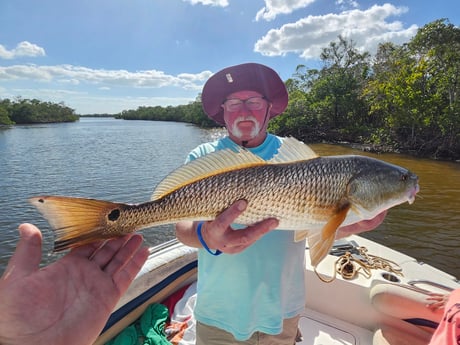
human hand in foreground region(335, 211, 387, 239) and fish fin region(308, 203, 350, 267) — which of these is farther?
human hand in foreground region(335, 211, 387, 239)

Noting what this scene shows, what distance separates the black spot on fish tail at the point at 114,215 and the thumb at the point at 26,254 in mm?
341

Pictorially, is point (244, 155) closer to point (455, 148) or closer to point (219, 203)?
point (219, 203)

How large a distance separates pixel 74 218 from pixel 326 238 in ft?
4.87

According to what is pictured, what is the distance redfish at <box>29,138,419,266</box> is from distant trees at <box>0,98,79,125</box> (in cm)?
9352

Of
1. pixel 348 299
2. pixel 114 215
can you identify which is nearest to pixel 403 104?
pixel 348 299

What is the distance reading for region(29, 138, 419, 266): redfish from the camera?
1755 millimetres

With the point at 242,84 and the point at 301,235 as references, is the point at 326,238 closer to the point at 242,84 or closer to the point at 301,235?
the point at 301,235

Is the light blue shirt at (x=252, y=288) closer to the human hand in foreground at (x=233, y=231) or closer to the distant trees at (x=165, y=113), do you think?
the human hand in foreground at (x=233, y=231)

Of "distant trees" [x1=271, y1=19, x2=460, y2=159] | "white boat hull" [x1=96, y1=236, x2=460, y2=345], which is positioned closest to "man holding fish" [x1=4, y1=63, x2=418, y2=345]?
"white boat hull" [x1=96, y1=236, x2=460, y2=345]

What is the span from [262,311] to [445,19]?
29837 millimetres

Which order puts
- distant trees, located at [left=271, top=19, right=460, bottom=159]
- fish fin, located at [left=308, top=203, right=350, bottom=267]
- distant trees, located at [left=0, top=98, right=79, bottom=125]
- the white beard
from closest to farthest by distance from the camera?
fish fin, located at [left=308, top=203, right=350, bottom=267], the white beard, distant trees, located at [left=271, top=19, right=460, bottom=159], distant trees, located at [left=0, top=98, right=79, bottom=125]

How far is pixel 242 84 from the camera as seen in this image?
2.57m

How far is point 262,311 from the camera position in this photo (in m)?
2.12

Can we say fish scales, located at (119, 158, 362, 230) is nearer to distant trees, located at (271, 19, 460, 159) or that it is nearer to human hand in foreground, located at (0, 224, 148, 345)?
human hand in foreground, located at (0, 224, 148, 345)
